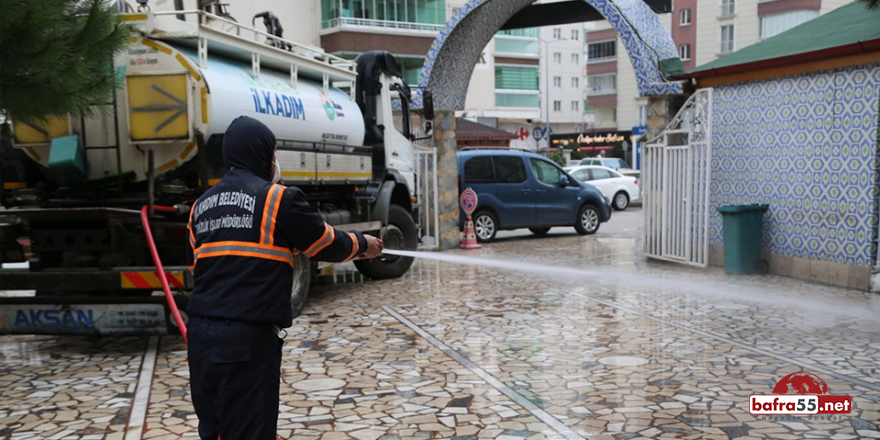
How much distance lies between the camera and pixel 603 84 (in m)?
62.0

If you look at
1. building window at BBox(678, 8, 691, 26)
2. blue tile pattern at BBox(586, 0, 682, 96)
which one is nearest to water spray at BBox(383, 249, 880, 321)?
blue tile pattern at BBox(586, 0, 682, 96)

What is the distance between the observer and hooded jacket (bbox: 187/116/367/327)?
327 cm

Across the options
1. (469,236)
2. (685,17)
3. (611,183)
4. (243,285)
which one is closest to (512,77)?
(685,17)

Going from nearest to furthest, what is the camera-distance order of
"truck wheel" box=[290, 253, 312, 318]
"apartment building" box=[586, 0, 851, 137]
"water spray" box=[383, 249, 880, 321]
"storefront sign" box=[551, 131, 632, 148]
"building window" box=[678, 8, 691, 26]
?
"water spray" box=[383, 249, 880, 321]
"truck wheel" box=[290, 253, 312, 318]
"apartment building" box=[586, 0, 851, 137]
"building window" box=[678, 8, 691, 26]
"storefront sign" box=[551, 131, 632, 148]

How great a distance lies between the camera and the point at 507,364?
20.6 ft

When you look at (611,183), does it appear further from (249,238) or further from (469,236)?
(249,238)

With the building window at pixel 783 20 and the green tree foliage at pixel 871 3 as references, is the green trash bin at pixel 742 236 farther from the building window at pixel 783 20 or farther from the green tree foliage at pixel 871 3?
the building window at pixel 783 20

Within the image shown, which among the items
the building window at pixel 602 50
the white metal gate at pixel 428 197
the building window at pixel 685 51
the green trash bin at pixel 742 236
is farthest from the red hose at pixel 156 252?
the building window at pixel 602 50

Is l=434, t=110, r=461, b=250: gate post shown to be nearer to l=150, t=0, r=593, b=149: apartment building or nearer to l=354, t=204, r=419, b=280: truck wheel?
l=150, t=0, r=593, b=149: apartment building

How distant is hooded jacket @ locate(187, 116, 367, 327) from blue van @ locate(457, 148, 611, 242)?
12391 mm

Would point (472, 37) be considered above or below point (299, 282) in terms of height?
above

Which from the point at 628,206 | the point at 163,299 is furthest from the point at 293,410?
the point at 628,206

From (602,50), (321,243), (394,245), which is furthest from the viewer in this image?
(602,50)

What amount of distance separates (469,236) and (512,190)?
5.26 ft
